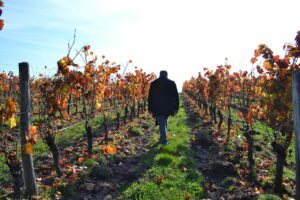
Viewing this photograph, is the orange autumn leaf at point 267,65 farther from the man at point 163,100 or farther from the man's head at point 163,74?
the man's head at point 163,74

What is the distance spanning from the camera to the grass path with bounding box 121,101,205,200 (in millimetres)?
4082

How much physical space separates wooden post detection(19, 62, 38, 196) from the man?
383 centimetres

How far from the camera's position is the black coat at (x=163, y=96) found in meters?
6.98

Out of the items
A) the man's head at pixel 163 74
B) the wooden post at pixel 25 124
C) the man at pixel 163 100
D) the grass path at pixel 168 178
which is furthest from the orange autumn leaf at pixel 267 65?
the wooden post at pixel 25 124

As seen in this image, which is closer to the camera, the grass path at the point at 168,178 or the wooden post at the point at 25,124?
the wooden post at the point at 25,124

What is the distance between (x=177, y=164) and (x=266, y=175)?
1826 millimetres

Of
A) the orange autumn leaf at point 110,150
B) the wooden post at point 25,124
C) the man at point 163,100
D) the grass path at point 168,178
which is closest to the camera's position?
the wooden post at point 25,124

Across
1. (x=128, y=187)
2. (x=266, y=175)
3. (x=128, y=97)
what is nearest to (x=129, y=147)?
(x=128, y=187)

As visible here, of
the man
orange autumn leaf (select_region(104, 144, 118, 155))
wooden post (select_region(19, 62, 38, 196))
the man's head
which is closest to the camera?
wooden post (select_region(19, 62, 38, 196))

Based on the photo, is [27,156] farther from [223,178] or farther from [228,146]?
[228,146]

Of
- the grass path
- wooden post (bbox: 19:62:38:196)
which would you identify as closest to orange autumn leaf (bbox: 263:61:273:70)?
the grass path

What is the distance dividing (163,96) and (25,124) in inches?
158

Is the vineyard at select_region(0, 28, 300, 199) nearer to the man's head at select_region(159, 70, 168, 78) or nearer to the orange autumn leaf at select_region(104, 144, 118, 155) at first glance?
the orange autumn leaf at select_region(104, 144, 118, 155)

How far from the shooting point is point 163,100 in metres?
6.98
